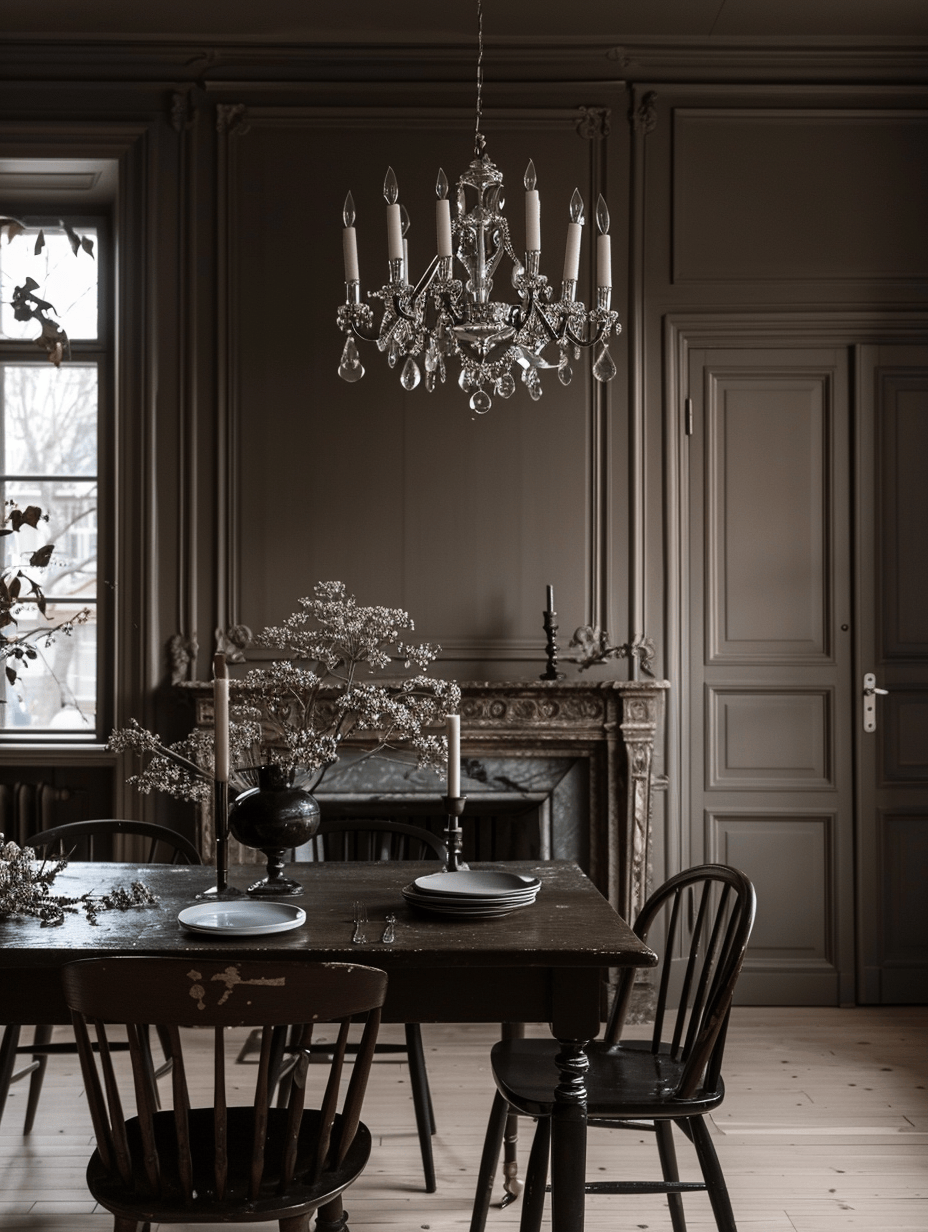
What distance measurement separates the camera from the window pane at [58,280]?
4250mm

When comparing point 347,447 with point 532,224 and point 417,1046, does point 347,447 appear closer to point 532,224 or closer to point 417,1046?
point 532,224

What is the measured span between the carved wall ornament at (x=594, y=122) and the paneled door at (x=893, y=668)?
4.06 feet

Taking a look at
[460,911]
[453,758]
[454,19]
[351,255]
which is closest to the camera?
[460,911]

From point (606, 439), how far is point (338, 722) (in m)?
2.15

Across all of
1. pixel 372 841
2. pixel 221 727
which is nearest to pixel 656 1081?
pixel 221 727

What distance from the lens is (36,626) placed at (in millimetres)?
4227

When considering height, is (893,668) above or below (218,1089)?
above

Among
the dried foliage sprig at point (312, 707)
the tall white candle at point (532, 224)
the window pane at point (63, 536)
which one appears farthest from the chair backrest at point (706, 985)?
the window pane at point (63, 536)

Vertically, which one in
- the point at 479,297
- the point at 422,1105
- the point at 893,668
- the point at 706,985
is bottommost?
the point at 422,1105

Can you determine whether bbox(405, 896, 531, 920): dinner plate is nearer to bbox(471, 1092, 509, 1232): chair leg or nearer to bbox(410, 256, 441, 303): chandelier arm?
bbox(471, 1092, 509, 1232): chair leg

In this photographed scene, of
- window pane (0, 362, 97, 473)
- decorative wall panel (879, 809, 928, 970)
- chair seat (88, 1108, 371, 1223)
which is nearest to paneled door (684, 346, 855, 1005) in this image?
decorative wall panel (879, 809, 928, 970)

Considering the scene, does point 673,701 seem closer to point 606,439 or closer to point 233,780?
point 606,439

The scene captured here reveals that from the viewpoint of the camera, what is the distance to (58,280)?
429 cm

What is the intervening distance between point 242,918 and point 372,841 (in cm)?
127
